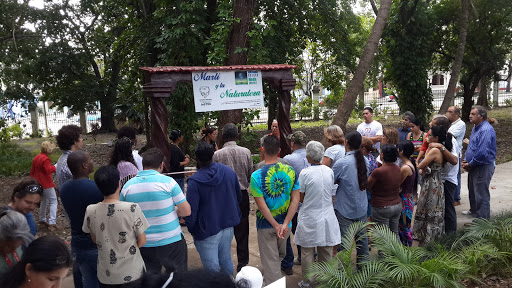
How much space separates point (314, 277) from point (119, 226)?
2.26 m

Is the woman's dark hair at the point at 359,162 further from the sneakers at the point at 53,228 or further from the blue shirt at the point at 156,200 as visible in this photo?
the sneakers at the point at 53,228

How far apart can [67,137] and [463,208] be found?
6431mm

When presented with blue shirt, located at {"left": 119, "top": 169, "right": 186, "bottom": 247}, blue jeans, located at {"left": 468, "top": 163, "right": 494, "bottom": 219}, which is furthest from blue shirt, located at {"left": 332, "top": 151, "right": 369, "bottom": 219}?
blue jeans, located at {"left": 468, "top": 163, "right": 494, "bottom": 219}

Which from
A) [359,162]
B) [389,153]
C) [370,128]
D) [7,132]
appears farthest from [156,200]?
[7,132]

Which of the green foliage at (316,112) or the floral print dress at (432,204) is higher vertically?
the green foliage at (316,112)

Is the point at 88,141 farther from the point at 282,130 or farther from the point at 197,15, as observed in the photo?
the point at 282,130

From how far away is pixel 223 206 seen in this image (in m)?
4.17

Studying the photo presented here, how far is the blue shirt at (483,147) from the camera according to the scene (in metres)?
6.32

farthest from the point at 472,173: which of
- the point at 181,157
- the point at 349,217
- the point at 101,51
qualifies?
the point at 101,51

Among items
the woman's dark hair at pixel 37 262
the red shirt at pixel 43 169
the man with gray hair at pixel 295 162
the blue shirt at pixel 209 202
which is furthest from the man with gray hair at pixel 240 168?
the red shirt at pixel 43 169

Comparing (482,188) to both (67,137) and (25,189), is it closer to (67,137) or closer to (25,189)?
(67,137)

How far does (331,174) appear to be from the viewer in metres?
4.48

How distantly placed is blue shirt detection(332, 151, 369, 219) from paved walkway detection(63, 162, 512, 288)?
1.03 meters

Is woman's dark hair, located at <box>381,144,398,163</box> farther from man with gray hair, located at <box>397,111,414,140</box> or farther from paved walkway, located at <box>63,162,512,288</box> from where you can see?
man with gray hair, located at <box>397,111,414,140</box>
